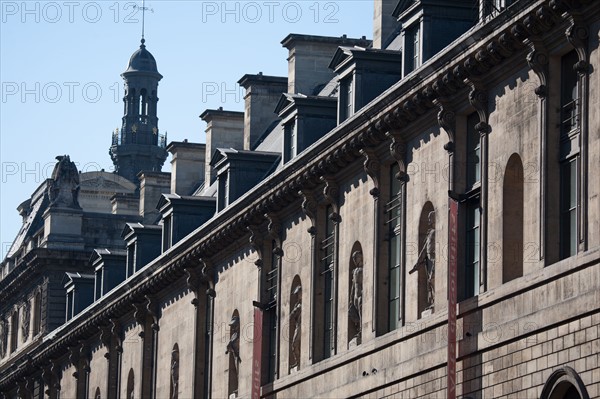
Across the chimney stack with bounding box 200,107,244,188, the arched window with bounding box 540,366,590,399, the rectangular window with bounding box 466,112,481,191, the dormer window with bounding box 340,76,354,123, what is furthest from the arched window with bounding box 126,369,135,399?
the arched window with bounding box 540,366,590,399

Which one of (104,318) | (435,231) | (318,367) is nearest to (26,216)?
(104,318)

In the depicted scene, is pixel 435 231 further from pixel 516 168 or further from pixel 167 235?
pixel 167 235

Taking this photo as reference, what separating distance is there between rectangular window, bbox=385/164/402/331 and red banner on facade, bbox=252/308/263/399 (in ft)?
36.0

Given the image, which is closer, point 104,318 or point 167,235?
point 167,235

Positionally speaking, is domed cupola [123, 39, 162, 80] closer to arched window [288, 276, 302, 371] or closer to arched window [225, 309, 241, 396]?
arched window [225, 309, 241, 396]

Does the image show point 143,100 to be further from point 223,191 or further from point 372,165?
point 372,165

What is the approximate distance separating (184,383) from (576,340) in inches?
1310

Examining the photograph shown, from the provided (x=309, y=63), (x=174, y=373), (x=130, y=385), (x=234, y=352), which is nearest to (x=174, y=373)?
(x=174, y=373)

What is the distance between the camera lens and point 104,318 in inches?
3332

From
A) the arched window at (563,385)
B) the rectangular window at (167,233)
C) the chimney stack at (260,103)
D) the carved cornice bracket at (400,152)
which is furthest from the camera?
the rectangular window at (167,233)

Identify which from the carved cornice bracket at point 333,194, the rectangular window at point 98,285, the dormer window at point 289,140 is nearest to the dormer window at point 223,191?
the dormer window at point 289,140

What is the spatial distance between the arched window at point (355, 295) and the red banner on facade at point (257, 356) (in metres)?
8.15

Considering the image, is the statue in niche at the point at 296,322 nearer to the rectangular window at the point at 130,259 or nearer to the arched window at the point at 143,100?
the rectangular window at the point at 130,259

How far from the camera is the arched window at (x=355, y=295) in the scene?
2222 inches
